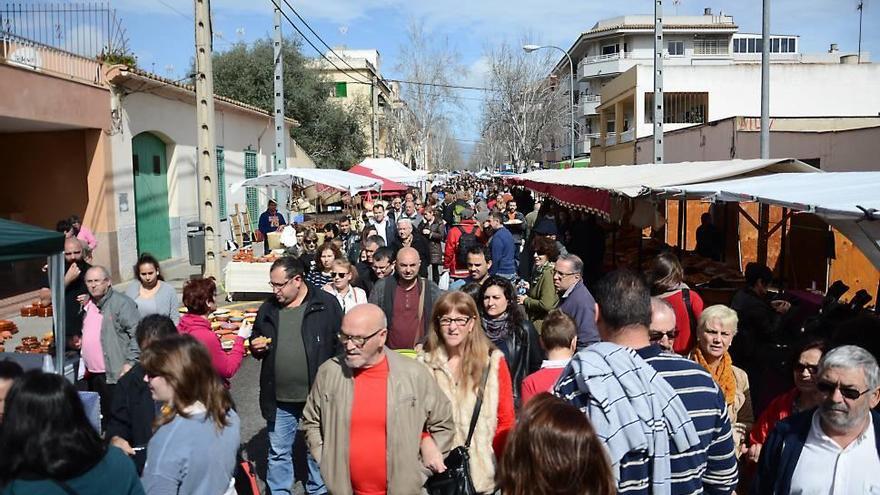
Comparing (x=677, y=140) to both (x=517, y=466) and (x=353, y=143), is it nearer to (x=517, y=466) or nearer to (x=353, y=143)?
(x=353, y=143)

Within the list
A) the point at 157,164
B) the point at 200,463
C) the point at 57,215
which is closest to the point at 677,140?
the point at 157,164

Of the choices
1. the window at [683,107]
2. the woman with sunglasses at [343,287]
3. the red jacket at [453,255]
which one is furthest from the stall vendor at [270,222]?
the window at [683,107]

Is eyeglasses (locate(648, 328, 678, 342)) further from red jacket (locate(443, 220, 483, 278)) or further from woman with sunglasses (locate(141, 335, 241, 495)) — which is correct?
red jacket (locate(443, 220, 483, 278))

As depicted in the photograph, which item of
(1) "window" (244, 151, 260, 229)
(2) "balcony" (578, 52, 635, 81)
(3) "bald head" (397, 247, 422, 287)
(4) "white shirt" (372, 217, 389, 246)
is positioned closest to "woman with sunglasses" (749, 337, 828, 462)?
(3) "bald head" (397, 247, 422, 287)

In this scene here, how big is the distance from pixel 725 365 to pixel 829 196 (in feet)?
5.48

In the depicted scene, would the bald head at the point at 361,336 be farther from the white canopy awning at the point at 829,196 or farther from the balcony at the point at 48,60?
the balcony at the point at 48,60

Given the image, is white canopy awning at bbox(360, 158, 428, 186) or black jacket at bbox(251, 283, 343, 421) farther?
white canopy awning at bbox(360, 158, 428, 186)

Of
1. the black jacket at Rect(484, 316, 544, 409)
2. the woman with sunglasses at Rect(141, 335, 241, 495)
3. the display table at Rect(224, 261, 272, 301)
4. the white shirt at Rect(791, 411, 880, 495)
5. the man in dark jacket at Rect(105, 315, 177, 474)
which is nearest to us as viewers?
the white shirt at Rect(791, 411, 880, 495)

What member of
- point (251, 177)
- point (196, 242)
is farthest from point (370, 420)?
point (251, 177)

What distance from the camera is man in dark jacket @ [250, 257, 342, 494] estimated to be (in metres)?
4.75

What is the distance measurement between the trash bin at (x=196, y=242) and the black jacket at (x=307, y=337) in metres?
8.78

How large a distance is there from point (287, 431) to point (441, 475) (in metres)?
1.69

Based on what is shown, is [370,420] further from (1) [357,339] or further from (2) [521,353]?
(2) [521,353]

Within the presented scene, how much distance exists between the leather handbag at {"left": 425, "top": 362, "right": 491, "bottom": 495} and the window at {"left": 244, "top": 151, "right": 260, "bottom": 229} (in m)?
23.0
